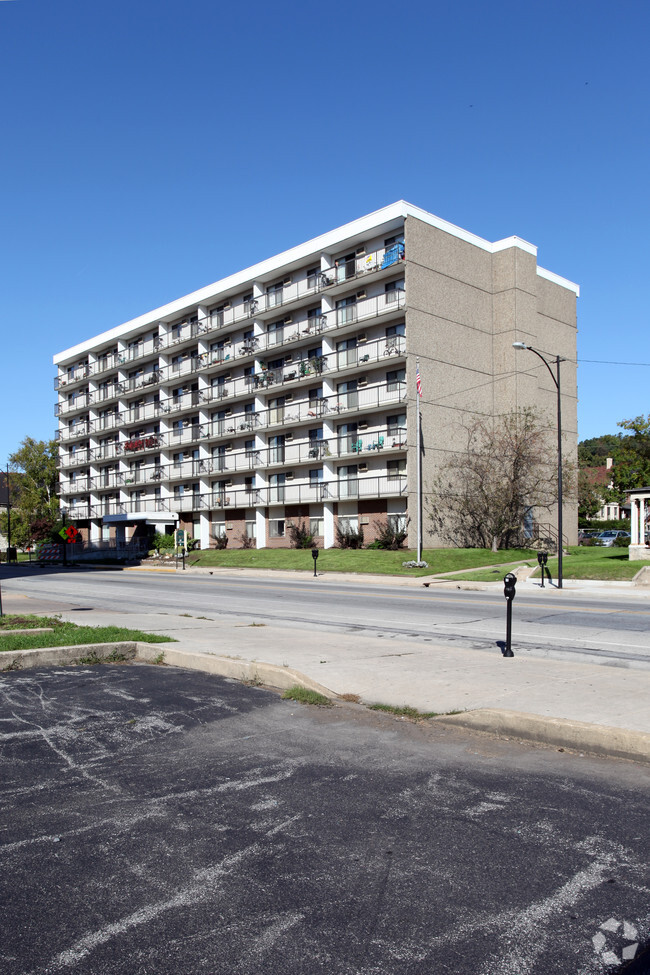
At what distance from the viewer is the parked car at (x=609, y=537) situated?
56144mm

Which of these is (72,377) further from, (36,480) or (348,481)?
(348,481)

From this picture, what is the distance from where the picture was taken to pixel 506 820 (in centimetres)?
432

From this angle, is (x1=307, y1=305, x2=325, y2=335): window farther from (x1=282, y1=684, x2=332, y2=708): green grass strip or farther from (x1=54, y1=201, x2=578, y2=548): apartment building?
(x1=282, y1=684, x2=332, y2=708): green grass strip

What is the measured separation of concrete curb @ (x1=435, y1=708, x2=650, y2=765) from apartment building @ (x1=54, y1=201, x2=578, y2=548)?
32.0 m

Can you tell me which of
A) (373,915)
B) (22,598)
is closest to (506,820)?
(373,915)

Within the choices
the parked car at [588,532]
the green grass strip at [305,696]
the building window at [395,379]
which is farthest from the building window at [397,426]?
the green grass strip at [305,696]

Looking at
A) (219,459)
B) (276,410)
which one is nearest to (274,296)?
(276,410)

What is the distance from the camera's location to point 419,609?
17781 millimetres

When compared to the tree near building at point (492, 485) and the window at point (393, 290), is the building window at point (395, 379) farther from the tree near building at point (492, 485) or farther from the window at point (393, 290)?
the tree near building at point (492, 485)

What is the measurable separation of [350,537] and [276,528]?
8233 millimetres

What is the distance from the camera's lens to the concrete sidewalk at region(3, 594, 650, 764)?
6.08 metres

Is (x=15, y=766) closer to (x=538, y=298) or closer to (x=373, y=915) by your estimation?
(x=373, y=915)

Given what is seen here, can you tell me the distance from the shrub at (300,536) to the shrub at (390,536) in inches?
237

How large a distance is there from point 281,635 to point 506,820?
816cm
